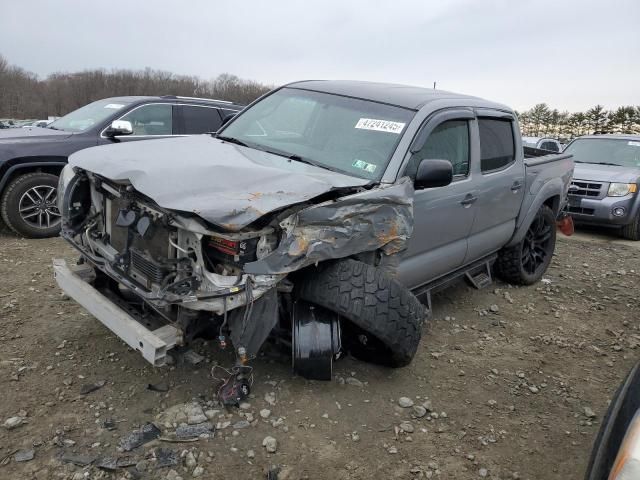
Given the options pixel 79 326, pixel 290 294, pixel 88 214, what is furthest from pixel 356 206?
pixel 79 326

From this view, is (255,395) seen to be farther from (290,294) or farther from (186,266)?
(186,266)

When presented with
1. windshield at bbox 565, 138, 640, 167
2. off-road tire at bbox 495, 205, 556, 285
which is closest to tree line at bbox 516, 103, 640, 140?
windshield at bbox 565, 138, 640, 167

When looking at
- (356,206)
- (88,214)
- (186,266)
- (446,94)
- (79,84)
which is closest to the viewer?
(186,266)

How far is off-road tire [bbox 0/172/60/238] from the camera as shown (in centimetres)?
567

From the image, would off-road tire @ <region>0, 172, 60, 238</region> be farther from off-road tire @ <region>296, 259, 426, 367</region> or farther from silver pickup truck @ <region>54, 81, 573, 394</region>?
off-road tire @ <region>296, 259, 426, 367</region>

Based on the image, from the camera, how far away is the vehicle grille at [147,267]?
276 centimetres

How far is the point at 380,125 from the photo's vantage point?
3611 mm

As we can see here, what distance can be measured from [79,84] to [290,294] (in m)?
58.9

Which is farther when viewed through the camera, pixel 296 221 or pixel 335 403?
pixel 335 403

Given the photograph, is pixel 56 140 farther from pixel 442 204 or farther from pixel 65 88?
pixel 65 88

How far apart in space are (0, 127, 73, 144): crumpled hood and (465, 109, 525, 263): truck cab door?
485 cm

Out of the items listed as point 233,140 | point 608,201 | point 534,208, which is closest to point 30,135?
point 233,140

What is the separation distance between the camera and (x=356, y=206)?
2943mm

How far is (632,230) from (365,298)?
7363 millimetres
